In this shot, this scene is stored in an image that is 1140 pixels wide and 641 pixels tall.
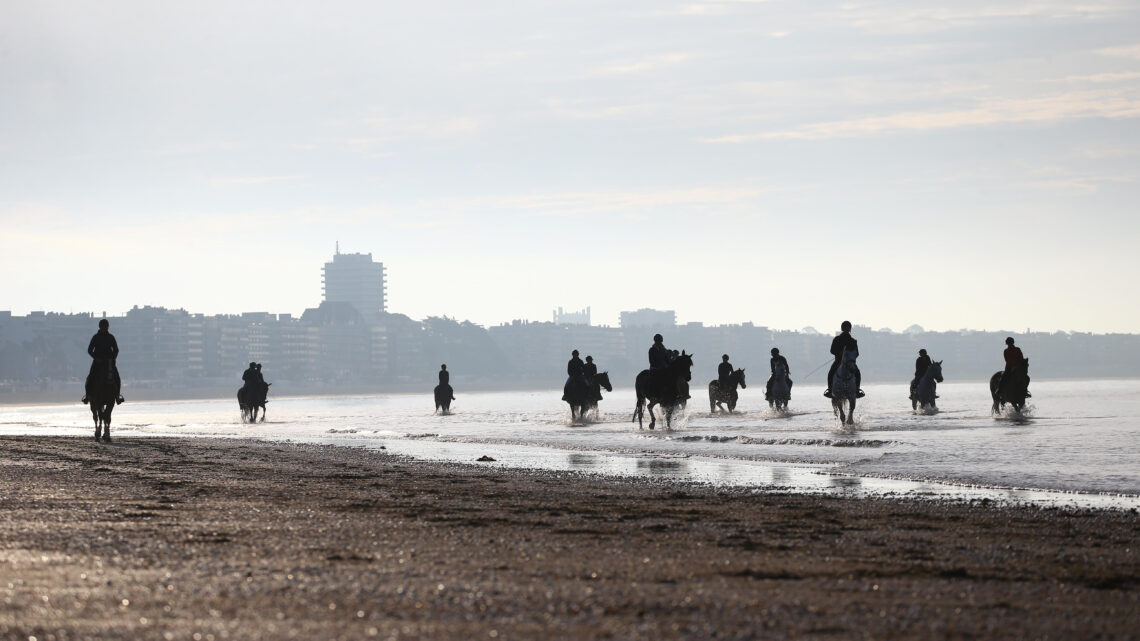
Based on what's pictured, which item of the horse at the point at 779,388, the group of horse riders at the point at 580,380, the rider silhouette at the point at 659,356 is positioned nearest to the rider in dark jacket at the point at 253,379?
the group of horse riders at the point at 580,380

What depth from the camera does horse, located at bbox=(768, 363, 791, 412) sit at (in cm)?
3622

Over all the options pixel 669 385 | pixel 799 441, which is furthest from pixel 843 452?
pixel 669 385

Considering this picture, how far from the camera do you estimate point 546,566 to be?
6590 millimetres

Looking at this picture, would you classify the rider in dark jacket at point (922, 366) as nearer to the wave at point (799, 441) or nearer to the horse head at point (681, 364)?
the horse head at point (681, 364)

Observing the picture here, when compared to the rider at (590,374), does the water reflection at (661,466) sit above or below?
below

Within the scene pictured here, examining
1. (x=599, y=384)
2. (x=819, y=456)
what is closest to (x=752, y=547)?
(x=819, y=456)

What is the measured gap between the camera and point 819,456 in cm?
1817

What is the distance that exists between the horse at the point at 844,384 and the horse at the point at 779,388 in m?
9.43

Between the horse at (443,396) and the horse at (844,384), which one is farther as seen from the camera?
the horse at (443,396)

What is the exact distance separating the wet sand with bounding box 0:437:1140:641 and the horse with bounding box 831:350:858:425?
575 inches

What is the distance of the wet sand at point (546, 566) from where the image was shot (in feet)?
16.0

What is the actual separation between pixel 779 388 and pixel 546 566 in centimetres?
3022

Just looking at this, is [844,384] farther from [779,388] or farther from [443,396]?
[443,396]

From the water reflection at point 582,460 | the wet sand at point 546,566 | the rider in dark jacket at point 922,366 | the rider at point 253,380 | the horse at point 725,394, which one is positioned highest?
the rider in dark jacket at point 922,366
